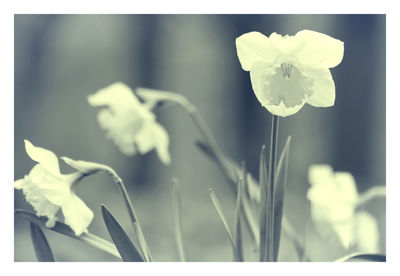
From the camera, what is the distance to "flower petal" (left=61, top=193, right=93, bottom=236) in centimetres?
103

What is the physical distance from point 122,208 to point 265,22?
236 centimetres

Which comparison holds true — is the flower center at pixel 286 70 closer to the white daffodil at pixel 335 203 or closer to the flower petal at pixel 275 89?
the flower petal at pixel 275 89

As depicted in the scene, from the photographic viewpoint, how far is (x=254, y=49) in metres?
1.02

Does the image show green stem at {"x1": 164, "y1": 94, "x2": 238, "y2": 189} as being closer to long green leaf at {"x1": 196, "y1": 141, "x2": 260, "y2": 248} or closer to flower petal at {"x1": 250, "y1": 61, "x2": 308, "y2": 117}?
long green leaf at {"x1": 196, "y1": 141, "x2": 260, "y2": 248}

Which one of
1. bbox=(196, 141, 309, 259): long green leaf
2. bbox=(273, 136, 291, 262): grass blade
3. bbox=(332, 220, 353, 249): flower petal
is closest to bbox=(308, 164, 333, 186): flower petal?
bbox=(332, 220, 353, 249): flower petal

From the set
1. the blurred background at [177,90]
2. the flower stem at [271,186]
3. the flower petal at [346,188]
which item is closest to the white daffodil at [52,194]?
the flower stem at [271,186]

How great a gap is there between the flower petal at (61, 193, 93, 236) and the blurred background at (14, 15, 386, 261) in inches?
130

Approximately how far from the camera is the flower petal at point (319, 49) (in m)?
1.00

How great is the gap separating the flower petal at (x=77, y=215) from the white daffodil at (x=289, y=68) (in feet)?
1.44

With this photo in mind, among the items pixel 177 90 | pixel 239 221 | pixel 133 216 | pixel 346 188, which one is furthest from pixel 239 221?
pixel 177 90

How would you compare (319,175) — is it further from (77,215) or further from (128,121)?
(77,215)

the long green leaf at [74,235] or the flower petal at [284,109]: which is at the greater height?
the flower petal at [284,109]
